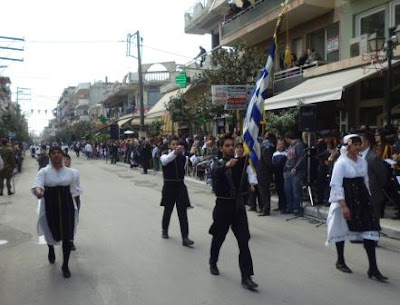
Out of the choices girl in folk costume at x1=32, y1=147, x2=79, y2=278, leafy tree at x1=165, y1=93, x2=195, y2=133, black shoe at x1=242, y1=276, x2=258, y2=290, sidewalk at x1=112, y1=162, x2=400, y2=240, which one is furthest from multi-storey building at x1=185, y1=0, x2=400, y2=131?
girl in folk costume at x1=32, y1=147, x2=79, y2=278

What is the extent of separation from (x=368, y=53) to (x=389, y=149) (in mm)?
4326

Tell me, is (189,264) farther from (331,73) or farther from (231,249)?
(331,73)

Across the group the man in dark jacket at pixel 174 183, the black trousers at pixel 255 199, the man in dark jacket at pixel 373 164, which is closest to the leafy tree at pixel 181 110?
the black trousers at pixel 255 199

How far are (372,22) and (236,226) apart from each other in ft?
42.7

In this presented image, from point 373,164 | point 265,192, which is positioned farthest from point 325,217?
point 373,164

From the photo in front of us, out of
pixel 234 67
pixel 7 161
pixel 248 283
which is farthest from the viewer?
pixel 234 67

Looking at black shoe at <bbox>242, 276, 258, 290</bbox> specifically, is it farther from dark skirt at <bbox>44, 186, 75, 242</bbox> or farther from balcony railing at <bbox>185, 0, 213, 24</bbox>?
balcony railing at <bbox>185, 0, 213, 24</bbox>

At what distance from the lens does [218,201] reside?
5.86m

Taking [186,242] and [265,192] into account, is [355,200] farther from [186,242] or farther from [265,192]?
[265,192]

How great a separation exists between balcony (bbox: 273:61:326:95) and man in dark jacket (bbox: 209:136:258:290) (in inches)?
485

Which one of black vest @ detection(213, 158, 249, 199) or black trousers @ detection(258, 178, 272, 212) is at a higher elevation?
black vest @ detection(213, 158, 249, 199)

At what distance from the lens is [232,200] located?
5754 millimetres

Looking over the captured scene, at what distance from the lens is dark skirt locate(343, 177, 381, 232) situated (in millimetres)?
5875

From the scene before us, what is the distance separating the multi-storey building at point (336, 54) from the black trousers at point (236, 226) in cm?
708
